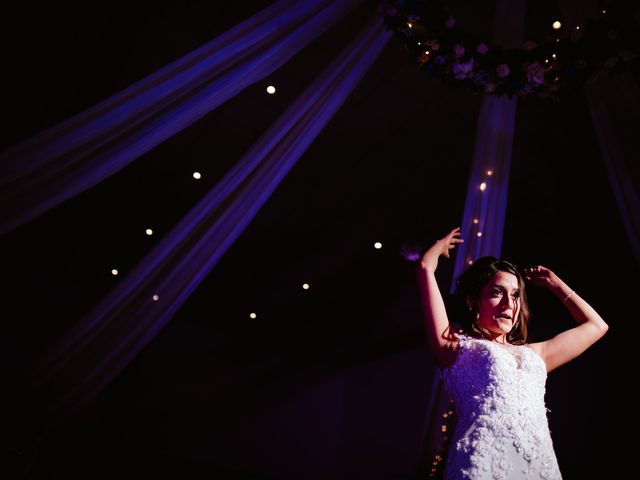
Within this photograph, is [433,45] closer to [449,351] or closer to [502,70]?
[502,70]

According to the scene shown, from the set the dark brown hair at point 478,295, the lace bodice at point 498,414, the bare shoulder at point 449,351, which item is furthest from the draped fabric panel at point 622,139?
the bare shoulder at point 449,351

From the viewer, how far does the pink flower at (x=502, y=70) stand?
3.19m

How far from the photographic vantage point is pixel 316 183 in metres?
5.60

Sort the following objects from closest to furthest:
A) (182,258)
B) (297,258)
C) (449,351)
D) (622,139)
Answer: (449,351) → (622,139) → (182,258) → (297,258)

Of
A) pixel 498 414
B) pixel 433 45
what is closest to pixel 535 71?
pixel 433 45

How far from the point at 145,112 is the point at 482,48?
6.62ft

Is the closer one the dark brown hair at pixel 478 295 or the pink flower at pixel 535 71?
the dark brown hair at pixel 478 295

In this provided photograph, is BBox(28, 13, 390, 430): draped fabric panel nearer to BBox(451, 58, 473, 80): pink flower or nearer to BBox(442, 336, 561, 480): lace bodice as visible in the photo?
BBox(451, 58, 473, 80): pink flower

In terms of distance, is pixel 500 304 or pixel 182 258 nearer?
pixel 500 304

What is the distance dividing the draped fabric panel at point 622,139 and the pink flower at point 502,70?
0.53 meters

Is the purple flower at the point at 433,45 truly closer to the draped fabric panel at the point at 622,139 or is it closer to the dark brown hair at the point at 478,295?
the draped fabric panel at the point at 622,139

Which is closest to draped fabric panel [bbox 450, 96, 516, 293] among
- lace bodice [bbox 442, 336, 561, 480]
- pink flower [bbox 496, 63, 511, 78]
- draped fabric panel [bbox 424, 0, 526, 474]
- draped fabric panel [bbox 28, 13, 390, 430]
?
draped fabric panel [bbox 424, 0, 526, 474]

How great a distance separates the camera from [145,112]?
8.54ft

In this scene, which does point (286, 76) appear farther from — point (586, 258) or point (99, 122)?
point (586, 258)
